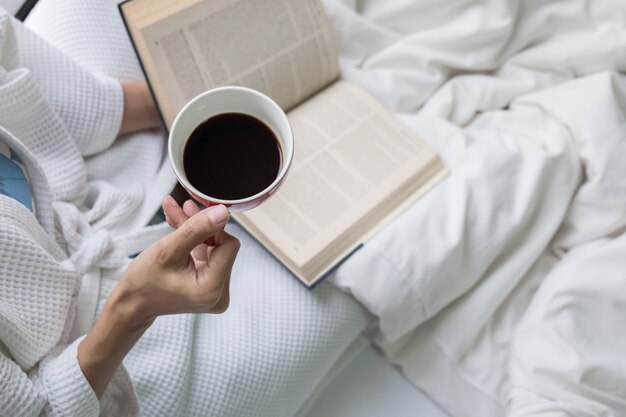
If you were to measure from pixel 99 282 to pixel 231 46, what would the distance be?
1.16ft

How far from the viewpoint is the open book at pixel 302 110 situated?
73 centimetres

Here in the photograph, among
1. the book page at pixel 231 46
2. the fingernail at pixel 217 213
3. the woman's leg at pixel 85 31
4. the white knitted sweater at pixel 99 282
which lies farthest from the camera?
the woman's leg at pixel 85 31

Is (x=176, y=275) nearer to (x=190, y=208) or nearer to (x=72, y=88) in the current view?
(x=190, y=208)

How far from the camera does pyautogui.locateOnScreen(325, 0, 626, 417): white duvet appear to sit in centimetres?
76

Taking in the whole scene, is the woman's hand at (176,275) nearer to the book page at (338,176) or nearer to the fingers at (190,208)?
the fingers at (190,208)

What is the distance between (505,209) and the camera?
82cm

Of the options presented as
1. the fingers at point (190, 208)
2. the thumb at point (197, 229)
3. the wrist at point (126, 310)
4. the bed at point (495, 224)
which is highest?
the thumb at point (197, 229)

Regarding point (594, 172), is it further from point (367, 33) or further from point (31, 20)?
point (31, 20)

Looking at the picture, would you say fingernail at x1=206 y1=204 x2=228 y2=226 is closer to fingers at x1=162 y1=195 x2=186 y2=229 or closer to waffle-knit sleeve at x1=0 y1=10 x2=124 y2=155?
fingers at x1=162 y1=195 x2=186 y2=229

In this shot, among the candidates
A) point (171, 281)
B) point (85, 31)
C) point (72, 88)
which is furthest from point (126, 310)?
point (85, 31)

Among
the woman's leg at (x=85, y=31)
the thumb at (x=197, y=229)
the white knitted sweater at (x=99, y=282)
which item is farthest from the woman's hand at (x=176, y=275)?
the woman's leg at (x=85, y=31)

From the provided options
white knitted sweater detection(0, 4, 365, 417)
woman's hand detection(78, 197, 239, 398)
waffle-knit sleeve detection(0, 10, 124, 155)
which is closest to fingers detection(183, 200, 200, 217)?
woman's hand detection(78, 197, 239, 398)

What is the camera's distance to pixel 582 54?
0.90 m

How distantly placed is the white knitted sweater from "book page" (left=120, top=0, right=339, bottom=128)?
11 centimetres
